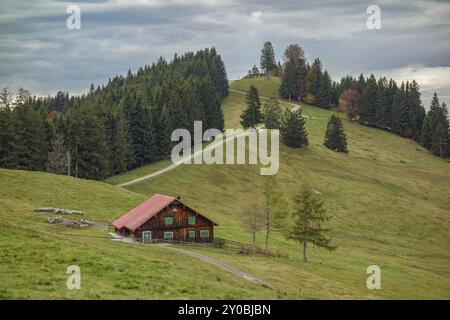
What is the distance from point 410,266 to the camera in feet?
224

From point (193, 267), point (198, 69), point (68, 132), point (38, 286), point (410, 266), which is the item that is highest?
point (198, 69)

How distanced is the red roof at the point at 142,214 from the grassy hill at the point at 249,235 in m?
3.43

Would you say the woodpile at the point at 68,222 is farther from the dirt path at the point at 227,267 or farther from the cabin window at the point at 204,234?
the cabin window at the point at 204,234

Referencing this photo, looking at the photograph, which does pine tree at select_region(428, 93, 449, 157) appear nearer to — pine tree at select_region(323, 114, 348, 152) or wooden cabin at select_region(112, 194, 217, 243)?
pine tree at select_region(323, 114, 348, 152)

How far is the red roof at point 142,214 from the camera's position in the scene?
6234 cm

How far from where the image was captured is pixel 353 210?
3851 inches

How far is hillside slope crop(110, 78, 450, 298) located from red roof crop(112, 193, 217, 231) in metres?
8.81

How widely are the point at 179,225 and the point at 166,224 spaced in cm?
165

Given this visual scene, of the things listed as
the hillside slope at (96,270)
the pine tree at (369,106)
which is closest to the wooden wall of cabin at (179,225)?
the hillside slope at (96,270)

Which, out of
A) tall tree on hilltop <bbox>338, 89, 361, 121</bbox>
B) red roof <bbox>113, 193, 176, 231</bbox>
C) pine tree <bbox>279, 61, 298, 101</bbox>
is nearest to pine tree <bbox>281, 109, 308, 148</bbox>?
tall tree on hilltop <bbox>338, 89, 361, 121</bbox>

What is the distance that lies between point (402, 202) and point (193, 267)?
71.4 m

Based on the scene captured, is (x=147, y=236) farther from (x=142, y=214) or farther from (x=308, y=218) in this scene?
(x=308, y=218)
